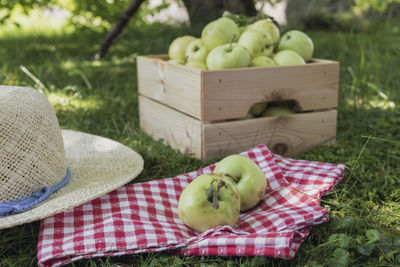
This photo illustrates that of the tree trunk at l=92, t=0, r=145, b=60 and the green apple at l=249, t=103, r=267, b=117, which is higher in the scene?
the tree trunk at l=92, t=0, r=145, b=60

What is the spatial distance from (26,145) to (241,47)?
1073 millimetres

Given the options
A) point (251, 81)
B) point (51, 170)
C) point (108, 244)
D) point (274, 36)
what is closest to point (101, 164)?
point (51, 170)

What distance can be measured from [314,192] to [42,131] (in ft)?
3.38

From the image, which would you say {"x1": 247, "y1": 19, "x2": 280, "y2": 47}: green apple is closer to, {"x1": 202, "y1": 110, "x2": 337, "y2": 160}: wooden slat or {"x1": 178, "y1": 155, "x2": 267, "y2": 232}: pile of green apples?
{"x1": 202, "y1": 110, "x2": 337, "y2": 160}: wooden slat

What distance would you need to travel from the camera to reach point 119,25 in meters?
3.96

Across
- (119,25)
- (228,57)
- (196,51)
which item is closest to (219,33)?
(196,51)

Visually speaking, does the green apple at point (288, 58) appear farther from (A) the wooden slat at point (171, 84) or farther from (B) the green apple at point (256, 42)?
(A) the wooden slat at point (171, 84)

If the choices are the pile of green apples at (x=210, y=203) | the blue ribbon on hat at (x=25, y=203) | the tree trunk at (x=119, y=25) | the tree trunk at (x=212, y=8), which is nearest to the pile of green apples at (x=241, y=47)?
the pile of green apples at (x=210, y=203)

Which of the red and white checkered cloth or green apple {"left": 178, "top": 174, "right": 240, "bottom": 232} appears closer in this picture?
the red and white checkered cloth

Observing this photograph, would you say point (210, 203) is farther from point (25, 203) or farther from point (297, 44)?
point (297, 44)

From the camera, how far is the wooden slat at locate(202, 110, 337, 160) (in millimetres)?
2104

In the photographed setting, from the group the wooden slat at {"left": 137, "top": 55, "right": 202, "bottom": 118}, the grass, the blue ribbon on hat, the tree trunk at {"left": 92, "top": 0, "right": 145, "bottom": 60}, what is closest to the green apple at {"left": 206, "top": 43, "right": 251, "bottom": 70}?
the wooden slat at {"left": 137, "top": 55, "right": 202, "bottom": 118}

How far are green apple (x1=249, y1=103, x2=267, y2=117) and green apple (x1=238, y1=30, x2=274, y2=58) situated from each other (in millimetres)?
246

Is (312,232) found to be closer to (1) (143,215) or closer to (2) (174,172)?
(1) (143,215)
